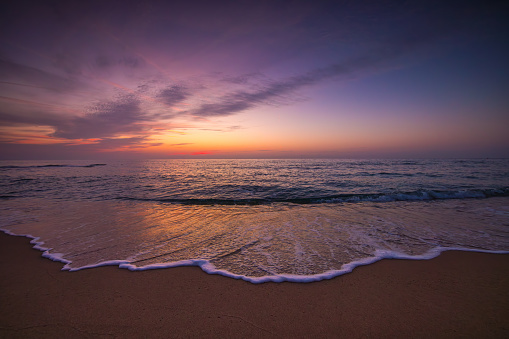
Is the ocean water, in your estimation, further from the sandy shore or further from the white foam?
the sandy shore

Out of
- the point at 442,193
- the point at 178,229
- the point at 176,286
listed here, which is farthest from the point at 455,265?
the point at 442,193

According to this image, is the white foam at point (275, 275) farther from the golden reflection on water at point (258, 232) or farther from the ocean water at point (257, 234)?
the golden reflection on water at point (258, 232)

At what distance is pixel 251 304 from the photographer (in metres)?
→ 3.41

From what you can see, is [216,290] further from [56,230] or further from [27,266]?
[56,230]

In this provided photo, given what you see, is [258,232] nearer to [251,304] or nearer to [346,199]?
[251,304]

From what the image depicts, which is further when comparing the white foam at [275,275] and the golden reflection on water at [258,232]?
the golden reflection on water at [258,232]

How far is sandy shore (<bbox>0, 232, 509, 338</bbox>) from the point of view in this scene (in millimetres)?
2871

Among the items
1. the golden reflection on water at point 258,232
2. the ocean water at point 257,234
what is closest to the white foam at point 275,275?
the ocean water at point 257,234

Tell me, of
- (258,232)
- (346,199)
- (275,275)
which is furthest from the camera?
(346,199)

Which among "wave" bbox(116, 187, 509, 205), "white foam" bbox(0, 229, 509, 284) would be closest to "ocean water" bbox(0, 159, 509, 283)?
"white foam" bbox(0, 229, 509, 284)

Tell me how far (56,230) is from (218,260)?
6560 mm

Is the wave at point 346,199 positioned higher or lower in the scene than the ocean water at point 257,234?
lower

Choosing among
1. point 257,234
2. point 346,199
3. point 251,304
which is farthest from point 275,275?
point 346,199

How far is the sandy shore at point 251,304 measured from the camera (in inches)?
113
